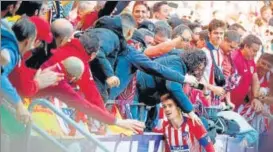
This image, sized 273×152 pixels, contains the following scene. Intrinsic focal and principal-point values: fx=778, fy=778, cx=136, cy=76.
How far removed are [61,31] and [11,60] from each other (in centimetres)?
30

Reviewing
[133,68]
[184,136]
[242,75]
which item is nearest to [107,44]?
[133,68]

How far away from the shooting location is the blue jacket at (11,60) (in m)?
3.62


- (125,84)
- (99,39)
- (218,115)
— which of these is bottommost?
(218,115)

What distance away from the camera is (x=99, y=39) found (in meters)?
3.86

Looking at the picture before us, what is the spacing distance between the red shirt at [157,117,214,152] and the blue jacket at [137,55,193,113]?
11 cm

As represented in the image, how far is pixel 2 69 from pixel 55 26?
1.13 ft

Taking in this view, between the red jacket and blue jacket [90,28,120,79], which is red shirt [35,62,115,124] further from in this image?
blue jacket [90,28,120,79]

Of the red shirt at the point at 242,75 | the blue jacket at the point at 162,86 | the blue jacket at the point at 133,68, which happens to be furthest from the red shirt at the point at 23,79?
the red shirt at the point at 242,75

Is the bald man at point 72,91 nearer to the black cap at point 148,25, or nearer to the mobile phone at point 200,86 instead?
the black cap at point 148,25

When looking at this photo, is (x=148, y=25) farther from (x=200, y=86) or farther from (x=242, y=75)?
(x=242, y=75)

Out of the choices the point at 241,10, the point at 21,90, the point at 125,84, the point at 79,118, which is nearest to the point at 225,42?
the point at 241,10

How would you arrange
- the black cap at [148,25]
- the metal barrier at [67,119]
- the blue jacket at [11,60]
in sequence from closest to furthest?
1. the blue jacket at [11,60]
2. the metal barrier at [67,119]
3. the black cap at [148,25]

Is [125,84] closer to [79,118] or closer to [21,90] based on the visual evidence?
[79,118]

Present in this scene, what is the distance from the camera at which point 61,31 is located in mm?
3783
